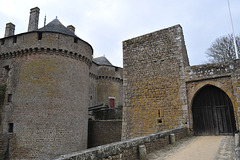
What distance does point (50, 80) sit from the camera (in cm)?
1239

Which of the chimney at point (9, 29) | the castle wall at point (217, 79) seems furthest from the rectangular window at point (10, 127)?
the castle wall at point (217, 79)

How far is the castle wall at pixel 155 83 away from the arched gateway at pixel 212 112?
0.66 m

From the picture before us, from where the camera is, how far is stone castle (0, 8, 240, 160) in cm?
778

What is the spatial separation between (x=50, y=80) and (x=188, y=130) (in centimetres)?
905

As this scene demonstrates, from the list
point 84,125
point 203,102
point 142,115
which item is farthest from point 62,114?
point 203,102

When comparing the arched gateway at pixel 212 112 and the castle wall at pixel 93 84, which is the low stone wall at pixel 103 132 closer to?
the castle wall at pixel 93 84

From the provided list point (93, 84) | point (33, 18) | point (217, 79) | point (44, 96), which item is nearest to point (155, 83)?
point (217, 79)

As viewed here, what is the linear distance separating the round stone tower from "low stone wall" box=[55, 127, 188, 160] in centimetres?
834

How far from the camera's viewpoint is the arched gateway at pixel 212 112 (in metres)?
7.49

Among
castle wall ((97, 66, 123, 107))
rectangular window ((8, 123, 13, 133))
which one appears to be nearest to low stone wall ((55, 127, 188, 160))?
rectangular window ((8, 123, 13, 133))

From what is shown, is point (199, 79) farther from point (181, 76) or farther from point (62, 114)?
point (62, 114)

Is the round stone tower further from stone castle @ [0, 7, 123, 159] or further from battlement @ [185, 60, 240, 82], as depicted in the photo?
battlement @ [185, 60, 240, 82]

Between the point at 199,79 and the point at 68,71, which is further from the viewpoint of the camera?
the point at 68,71

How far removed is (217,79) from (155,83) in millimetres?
2628
